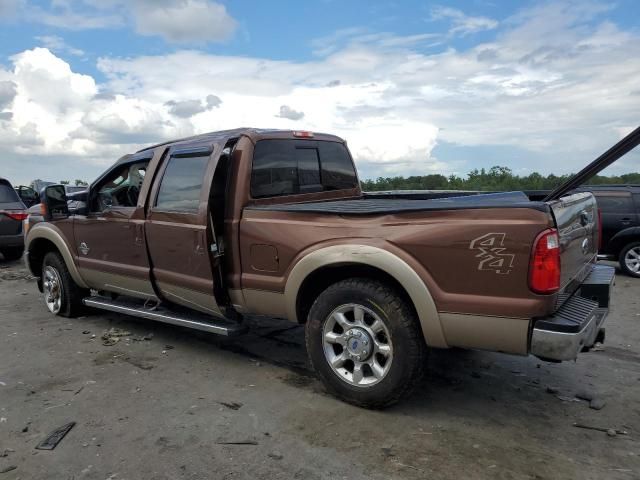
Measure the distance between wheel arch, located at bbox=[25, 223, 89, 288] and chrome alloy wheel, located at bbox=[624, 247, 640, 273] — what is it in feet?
28.3

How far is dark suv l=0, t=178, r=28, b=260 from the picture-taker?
34.3 ft

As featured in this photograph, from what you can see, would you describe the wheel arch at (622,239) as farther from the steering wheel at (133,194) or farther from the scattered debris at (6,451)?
the scattered debris at (6,451)

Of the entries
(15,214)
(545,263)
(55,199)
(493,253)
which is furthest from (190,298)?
(15,214)

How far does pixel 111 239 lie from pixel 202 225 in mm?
1572

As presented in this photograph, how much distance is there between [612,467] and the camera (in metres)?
3.00

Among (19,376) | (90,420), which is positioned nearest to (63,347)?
(19,376)

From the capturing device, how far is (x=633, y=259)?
373 inches

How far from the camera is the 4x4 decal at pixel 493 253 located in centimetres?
312

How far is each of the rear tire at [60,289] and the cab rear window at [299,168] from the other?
3.07m

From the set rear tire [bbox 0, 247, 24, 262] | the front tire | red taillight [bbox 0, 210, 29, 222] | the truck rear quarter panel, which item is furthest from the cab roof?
rear tire [bbox 0, 247, 24, 262]

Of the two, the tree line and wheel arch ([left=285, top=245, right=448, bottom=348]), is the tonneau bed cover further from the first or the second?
the tree line

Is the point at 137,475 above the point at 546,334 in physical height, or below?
below

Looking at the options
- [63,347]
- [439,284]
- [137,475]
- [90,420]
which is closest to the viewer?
[137,475]

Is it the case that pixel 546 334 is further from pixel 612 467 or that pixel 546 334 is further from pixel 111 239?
pixel 111 239
